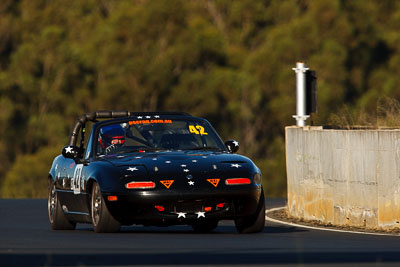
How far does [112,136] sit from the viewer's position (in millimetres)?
16312

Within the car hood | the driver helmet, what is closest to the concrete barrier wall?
the car hood

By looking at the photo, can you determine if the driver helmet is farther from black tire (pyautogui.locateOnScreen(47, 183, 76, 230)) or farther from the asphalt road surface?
black tire (pyautogui.locateOnScreen(47, 183, 76, 230))

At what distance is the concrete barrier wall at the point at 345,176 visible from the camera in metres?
17.2

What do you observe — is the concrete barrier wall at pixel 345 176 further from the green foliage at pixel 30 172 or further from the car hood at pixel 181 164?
the green foliage at pixel 30 172

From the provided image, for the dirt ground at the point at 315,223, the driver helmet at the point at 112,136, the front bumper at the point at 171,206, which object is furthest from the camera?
the dirt ground at the point at 315,223

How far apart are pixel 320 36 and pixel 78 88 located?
12.5 meters

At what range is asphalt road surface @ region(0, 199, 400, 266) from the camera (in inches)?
444

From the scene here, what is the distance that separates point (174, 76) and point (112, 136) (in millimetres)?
44581

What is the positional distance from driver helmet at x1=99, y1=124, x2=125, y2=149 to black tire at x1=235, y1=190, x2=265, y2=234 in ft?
6.05

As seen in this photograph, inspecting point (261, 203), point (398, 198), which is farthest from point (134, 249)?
point (398, 198)

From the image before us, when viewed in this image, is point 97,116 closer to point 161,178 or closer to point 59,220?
point 59,220

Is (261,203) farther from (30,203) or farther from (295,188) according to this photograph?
(30,203)

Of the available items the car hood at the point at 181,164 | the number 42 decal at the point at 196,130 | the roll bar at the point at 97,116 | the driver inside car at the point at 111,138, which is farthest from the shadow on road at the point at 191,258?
the roll bar at the point at 97,116

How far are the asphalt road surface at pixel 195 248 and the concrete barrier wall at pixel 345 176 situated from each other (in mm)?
1127
